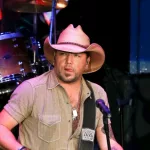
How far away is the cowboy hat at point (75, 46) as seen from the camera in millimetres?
3210

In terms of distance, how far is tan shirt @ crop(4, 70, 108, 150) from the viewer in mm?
3082

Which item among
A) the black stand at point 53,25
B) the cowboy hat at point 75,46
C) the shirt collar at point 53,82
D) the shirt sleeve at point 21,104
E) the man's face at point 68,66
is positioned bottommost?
the shirt sleeve at point 21,104

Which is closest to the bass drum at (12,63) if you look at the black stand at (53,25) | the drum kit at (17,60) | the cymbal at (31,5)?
the drum kit at (17,60)

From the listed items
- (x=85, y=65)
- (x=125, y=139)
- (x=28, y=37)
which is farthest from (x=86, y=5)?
(x=85, y=65)

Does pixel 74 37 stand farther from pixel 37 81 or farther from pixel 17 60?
pixel 17 60

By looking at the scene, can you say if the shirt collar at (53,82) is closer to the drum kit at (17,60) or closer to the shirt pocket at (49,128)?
the shirt pocket at (49,128)

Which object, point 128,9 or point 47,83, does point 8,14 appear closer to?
point 128,9

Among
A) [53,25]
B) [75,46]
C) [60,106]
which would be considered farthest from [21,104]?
[53,25]

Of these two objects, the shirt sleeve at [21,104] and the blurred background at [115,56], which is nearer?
the shirt sleeve at [21,104]

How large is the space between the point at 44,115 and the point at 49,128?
0.35ft

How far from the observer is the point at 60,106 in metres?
3.21

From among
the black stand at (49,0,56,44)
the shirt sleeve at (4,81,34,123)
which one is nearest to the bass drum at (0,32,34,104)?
the black stand at (49,0,56,44)

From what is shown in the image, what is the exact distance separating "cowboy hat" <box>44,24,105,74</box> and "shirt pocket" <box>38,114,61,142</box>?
543 mm

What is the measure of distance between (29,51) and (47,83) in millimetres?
1806
